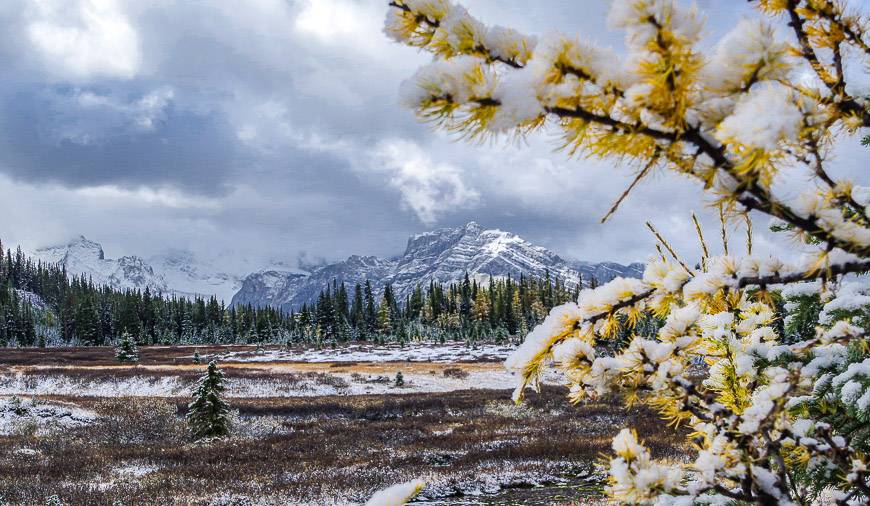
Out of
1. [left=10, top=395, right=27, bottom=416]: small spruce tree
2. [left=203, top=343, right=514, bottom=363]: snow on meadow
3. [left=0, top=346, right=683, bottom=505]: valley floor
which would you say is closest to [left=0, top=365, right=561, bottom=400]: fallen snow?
[left=0, top=346, right=683, bottom=505]: valley floor

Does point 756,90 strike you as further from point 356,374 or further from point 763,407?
point 356,374

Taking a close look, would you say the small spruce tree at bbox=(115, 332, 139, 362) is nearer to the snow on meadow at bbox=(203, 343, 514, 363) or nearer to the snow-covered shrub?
the snow on meadow at bbox=(203, 343, 514, 363)

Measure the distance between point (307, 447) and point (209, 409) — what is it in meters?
4.08

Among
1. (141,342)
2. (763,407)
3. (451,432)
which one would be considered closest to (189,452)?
(451,432)

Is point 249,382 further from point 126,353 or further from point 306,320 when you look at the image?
point 306,320

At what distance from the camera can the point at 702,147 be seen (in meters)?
1.27

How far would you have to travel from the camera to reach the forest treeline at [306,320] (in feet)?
316

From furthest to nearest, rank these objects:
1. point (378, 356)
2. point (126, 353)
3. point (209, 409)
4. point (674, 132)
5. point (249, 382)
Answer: point (378, 356) < point (126, 353) < point (249, 382) < point (209, 409) < point (674, 132)

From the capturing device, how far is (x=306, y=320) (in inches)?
4023

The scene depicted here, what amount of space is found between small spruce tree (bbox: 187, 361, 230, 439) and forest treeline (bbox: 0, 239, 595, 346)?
67654 millimetres

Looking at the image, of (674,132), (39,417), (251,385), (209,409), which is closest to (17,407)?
(39,417)

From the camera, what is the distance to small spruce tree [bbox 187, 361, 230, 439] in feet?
61.8

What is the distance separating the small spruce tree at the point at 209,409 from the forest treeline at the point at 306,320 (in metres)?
67.7

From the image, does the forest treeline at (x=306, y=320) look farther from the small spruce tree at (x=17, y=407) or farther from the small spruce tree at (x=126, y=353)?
the small spruce tree at (x=17, y=407)
